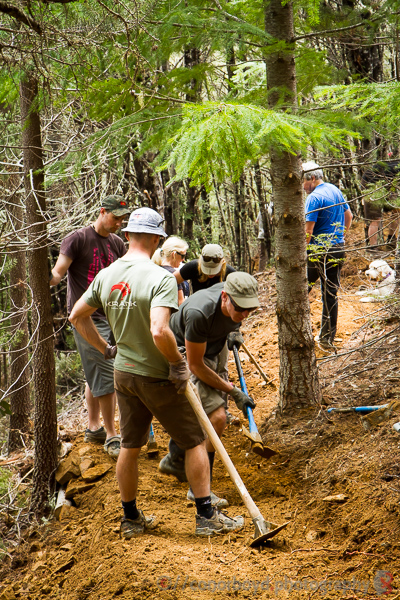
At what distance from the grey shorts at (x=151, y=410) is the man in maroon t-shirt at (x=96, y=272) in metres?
1.36

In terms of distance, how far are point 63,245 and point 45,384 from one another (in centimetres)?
149

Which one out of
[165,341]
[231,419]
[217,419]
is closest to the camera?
[165,341]

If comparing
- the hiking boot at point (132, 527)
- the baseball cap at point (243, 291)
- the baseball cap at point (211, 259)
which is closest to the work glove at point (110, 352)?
the baseball cap at point (243, 291)

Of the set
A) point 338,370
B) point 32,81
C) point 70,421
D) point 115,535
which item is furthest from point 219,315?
point 70,421

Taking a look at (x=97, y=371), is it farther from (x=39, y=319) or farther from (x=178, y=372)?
(x=178, y=372)

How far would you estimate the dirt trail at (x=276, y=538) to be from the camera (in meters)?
3.07

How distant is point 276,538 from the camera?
142 inches

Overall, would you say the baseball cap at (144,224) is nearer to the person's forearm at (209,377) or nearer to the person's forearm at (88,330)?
the person's forearm at (88,330)

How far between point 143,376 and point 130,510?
109 centimetres

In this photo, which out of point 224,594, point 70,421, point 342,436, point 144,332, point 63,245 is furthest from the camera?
point 70,421

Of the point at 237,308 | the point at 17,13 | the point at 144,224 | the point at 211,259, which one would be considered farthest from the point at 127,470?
the point at 17,13

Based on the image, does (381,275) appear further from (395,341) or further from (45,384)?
(45,384)

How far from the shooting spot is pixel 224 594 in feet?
9.82

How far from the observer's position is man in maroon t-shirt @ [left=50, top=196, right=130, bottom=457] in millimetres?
5102
